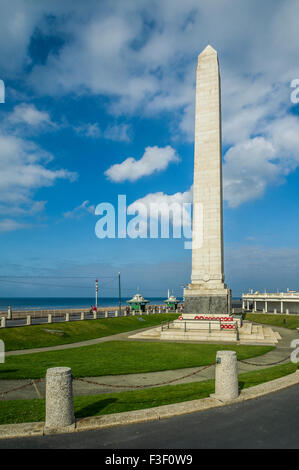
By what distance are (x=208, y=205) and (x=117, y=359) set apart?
18.9 meters

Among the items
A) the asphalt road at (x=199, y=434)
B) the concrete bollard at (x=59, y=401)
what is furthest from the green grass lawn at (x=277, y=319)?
the concrete bollard at (x=59, y=401)

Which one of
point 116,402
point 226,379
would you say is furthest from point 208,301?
point 116,402

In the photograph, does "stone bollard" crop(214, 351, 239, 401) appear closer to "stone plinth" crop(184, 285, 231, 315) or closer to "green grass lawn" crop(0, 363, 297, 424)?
"green grass lawn" crop(0, 363, 297, 424)

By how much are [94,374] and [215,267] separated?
19.8m

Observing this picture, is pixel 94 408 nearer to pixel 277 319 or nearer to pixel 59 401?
pixel 59 401

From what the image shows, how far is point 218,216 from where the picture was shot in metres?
31.5

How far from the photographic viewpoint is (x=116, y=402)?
29.9ft

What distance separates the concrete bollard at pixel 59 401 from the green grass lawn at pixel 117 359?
5827mm

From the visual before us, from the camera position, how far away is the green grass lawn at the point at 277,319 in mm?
36525

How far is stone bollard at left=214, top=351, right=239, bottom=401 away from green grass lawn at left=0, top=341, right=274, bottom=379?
532cm

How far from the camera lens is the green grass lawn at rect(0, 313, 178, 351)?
21734 mm

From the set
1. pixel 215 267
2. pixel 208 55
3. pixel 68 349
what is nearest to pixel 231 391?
pixel 68 349

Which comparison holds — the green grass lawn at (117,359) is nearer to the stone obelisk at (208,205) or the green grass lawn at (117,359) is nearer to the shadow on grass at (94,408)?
the shadow on grass at (94,408)
